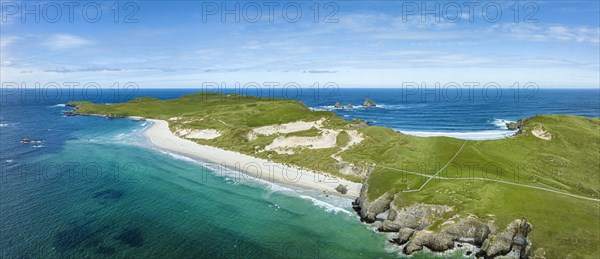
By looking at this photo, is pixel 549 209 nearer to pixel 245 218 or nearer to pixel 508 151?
pixel 508 151

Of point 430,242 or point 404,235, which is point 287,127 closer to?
point 404,235

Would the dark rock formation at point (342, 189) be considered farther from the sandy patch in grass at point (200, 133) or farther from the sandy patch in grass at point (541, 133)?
the sandy patch in grass at point (200, 133)

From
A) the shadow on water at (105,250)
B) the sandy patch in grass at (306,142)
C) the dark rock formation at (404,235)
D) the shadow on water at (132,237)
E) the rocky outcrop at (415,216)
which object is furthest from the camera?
the sandy patch in grass at (306,142)

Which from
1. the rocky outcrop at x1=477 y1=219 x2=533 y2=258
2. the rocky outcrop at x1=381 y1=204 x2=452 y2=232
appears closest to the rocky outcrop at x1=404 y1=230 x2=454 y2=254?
the rocky outcrop at x1=381 y1=204 x2=452 y2=232

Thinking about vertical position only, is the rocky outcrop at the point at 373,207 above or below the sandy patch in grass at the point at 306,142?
below

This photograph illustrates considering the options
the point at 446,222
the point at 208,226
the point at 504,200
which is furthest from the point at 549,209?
the point at 208,226

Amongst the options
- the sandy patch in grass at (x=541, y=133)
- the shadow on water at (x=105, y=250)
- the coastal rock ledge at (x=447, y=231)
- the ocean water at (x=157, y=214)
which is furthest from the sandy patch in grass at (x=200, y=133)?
the sandy patch in grass at (x=541, y=133)

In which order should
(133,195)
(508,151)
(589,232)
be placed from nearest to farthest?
(589,232), (133,195), (508,151)

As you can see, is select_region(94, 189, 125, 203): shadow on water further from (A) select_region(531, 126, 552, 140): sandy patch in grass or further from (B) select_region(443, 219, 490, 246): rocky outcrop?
(A) select_region(531, 126, 552, 140): sandy patch in grass
